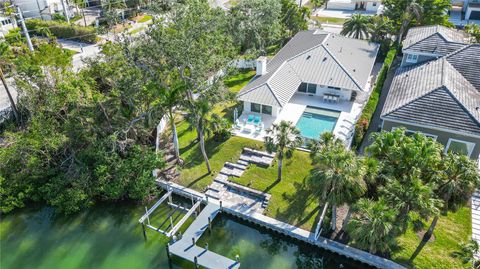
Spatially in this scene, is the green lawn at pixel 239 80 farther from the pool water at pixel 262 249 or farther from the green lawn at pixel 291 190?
the pool water at pixel 262 249

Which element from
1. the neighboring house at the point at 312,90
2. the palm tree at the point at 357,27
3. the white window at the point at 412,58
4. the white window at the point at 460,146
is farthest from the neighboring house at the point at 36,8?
the white window at the point at 460,146

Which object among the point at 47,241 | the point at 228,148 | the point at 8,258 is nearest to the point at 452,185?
the point at 228,148

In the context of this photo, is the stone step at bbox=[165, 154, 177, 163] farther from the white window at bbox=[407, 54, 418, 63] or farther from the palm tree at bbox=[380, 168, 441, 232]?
the white window at bbox=[407, 54, 418, 63]

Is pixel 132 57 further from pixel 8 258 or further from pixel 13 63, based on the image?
pixel 8 258

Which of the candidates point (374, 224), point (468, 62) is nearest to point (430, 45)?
point (468, 62)

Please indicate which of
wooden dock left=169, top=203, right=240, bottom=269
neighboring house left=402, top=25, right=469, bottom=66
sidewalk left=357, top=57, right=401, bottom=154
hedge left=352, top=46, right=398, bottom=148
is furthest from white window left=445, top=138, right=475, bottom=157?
wooden dock left=169, top=203, right=240, bottom=269

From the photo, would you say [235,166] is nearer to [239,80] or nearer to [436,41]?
[239,80]
